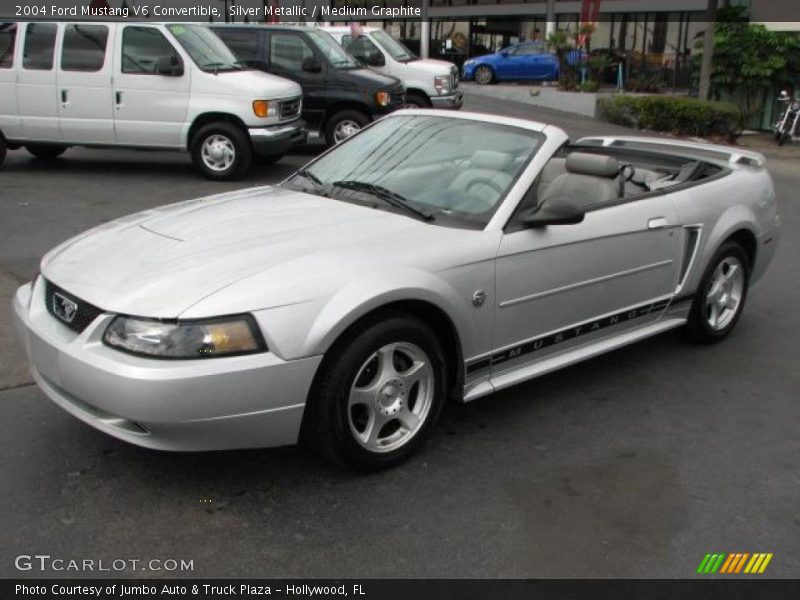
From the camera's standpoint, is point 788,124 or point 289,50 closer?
point 289,50

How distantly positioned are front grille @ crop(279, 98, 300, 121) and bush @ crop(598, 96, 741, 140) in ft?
31.7

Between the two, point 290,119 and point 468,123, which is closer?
point 468,123

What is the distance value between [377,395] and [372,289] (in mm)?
471

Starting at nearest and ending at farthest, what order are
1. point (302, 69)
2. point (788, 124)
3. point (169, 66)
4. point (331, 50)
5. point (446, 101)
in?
point (169, 66)
point (302, 69)
point (331, 50)
point (446, 101)
point (788, 124)

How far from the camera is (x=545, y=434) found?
4043 millimetres

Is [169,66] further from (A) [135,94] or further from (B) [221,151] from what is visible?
(B) [221,151]

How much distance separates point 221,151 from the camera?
10.7 meters

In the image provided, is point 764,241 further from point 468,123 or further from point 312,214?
point 312,214

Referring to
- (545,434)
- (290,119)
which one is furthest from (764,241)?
(290,119)

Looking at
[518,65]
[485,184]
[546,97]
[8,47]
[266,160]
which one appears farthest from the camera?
[518,65]

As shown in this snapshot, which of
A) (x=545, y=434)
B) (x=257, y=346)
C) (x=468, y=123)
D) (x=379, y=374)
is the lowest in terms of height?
(x=545, y=434)

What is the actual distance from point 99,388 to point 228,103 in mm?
Result: 7978

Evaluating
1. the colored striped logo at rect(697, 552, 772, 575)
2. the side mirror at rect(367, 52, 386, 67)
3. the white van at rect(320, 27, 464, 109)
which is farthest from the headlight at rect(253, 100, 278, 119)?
the colored striped logo at rect(697, 552, 772, 575)

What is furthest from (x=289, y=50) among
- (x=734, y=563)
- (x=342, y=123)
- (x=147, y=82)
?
(x=734, y=563)
